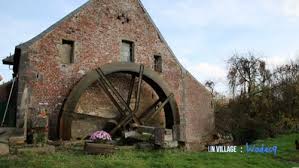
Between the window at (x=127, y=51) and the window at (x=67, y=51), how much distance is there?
2.15 metres

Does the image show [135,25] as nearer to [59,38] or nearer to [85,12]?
[85,12]

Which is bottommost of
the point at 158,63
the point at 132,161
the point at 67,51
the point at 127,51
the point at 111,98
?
the point at 132,161

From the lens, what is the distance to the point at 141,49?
553 inches

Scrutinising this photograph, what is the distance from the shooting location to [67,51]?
11.8 m

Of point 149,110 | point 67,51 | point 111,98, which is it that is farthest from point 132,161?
point 149,110

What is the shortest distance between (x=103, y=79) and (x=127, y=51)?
2.33 meters

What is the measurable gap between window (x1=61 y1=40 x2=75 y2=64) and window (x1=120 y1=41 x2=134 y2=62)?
215cm

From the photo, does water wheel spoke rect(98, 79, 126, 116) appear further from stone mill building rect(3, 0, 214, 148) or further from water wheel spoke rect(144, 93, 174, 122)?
water wheel spoke rect(144, 93, 174, 122)

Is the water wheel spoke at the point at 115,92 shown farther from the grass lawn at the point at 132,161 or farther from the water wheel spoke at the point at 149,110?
the grass lawn at the point at 132,161

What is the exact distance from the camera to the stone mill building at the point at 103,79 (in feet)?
35.2

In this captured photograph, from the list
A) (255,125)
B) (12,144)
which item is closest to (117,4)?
(12,144)

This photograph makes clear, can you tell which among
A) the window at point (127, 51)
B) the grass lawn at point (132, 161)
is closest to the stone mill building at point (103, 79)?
the window at point (127, 51)

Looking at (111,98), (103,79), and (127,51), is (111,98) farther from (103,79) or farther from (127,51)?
(127,51)

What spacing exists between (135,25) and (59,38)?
363cm
